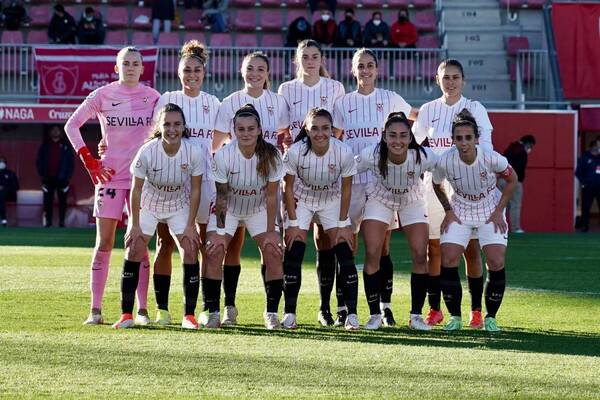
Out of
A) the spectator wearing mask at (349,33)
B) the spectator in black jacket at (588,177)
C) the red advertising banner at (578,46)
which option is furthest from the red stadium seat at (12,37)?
the spectator in black jacket at (588,177)

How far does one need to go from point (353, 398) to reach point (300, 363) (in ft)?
3.40

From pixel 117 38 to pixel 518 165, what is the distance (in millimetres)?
8272

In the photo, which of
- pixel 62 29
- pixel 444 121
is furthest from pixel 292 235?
pixel 62 29

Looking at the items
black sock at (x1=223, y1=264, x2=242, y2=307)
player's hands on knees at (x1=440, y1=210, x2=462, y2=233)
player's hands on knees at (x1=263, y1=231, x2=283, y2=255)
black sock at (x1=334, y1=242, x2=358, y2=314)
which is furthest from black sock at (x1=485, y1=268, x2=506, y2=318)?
black sock at (x1=223, y1=264, x2=242, y2=307)

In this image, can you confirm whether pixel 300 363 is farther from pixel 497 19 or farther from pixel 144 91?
pixel 497 19

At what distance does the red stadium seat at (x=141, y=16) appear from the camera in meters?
25.7

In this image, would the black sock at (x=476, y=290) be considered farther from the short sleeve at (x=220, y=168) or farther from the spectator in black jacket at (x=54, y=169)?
the spectator in black jacket at (x=54, y=169)

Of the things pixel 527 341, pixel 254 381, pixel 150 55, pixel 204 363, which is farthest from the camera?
pixel 150 55

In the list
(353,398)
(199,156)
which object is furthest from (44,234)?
(353,398)

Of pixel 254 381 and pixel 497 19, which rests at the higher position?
pixel 497 19

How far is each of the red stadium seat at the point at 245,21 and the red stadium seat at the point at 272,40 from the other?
488 mm

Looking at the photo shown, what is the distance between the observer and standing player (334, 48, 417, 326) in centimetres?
899

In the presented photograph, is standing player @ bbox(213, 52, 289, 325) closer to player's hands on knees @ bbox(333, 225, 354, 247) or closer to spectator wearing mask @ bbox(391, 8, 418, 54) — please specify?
player's hands on knees @ bbox(333, 225, 354, 247)

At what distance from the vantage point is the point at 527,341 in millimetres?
7977
